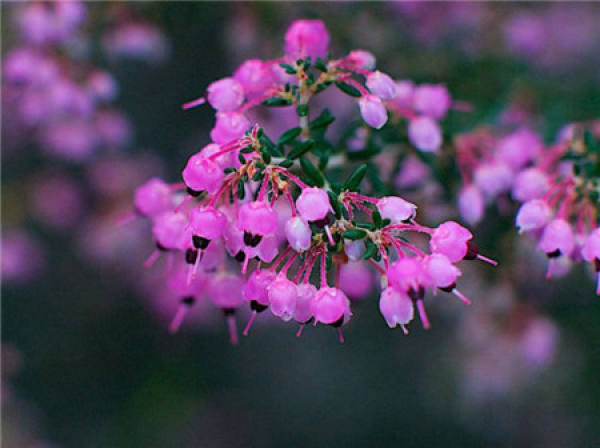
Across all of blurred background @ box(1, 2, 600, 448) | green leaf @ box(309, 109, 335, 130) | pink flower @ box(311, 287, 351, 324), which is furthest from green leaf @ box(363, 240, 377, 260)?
blurred background @ box(1, 2, 600, 448)

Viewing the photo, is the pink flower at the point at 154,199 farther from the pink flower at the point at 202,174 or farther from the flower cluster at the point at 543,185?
the flower cluster at the point at 543,185

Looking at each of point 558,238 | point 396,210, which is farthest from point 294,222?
point 558,238

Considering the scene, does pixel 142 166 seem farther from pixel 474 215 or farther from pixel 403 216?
pixel 403 216

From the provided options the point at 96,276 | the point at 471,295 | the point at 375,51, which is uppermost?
the point at 375,51

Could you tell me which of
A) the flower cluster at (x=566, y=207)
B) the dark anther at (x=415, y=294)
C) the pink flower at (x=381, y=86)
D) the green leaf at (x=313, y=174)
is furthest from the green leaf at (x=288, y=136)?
the flower cluster at (x=566, y=207)

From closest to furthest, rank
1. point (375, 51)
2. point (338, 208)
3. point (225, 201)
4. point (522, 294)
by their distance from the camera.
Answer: point (338, 208) → point (225, 201) → point (522, 294) → point (375, 51)

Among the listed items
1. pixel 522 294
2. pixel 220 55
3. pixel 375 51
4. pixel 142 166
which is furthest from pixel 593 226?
pixel 142 166
